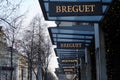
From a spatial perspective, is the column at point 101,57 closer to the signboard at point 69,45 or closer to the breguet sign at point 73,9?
the breguet sign at point 73,9

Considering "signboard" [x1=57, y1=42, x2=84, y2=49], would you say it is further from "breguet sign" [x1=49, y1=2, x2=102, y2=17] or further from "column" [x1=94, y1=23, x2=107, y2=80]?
"breguet sign" [x1=49, y1=2, x2=102, y2=17]

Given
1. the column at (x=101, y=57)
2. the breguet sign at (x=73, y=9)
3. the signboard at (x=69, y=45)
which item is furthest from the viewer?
the signboard at (x=69, y=45)

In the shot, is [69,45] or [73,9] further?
[69,45]

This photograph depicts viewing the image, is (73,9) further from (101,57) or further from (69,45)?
(69,45)

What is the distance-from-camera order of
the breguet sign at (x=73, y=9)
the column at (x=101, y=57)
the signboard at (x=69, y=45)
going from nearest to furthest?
the breguet sign at (x=73, y=9) < the column at (x=101, y=57) < the signboard at (x=69, y=45)

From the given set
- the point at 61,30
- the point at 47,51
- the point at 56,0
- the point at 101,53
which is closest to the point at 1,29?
the point at 61,30

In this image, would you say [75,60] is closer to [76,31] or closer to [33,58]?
[33,58]

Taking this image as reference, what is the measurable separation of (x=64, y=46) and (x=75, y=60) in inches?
711

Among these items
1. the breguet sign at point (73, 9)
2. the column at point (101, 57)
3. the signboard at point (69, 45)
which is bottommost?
the column at point (101, 57)

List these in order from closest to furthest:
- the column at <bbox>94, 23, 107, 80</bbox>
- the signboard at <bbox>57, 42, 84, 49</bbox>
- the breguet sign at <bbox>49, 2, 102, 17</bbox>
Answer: the breguet sign at <bbox>49, 2, 102, 17</bbox> → the column at <bbox>94, 23, 107, 80</bbox> → the signboard at <bbox>57, 42, 84, 49</bbox>

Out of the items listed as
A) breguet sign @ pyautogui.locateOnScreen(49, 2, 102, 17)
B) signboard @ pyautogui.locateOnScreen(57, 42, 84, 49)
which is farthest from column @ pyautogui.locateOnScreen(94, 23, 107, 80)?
signboard @ pyautogui.locateOnScreen(57, 42, 84, 49)

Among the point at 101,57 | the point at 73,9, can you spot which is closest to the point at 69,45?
the point at 101,57

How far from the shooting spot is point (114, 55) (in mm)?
21750

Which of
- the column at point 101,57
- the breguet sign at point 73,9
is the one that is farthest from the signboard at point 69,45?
the breguet sign at point 73,9
